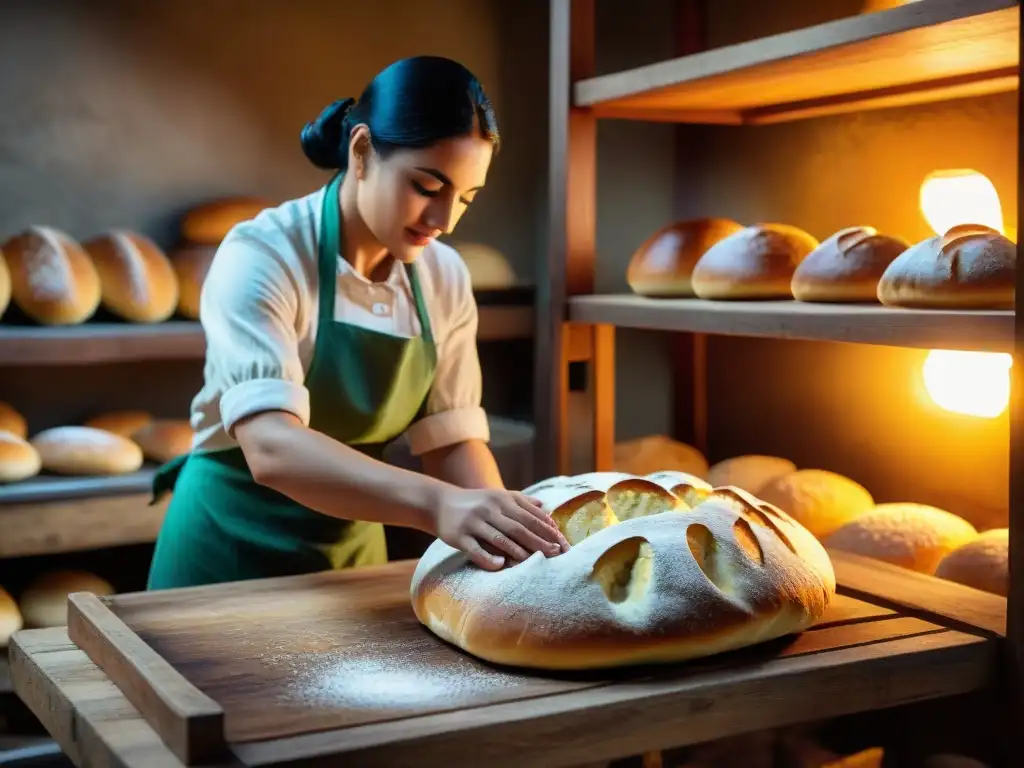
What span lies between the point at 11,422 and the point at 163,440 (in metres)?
0.32

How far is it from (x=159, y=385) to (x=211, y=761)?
2074mm

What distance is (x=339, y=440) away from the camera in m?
1.96

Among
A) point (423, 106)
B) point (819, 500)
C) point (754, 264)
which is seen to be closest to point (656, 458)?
point (819, 500)

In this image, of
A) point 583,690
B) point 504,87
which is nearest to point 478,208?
point 504,87

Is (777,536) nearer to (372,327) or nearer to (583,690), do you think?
(583,690)

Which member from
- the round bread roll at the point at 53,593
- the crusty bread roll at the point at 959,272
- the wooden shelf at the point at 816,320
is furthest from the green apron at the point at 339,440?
the round bread roll at the point at 53,593

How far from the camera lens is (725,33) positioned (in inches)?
110

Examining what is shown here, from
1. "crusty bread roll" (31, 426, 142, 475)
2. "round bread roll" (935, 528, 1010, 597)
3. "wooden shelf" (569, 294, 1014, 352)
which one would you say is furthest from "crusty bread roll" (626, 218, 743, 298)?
"crusty bread roll" (31, 426, 142, 475)

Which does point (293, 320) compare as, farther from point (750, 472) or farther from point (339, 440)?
point (750, 472)

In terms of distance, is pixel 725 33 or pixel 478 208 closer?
pixel 725 33

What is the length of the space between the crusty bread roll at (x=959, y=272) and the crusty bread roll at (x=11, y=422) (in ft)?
6.22

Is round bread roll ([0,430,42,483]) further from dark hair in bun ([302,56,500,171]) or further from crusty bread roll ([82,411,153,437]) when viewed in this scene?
dark hair in bun ([302,56,500,171])

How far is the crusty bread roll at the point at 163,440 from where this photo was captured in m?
2.82

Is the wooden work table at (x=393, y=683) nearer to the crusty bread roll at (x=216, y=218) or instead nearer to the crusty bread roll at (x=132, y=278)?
the crusty bread roll at (x=132, y=278)
